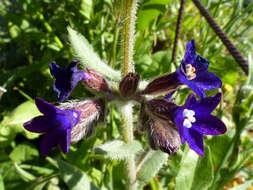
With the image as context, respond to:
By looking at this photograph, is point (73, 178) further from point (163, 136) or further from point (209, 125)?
point (209, 125)

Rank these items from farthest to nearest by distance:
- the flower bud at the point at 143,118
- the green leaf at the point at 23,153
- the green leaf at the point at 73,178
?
1. the green leaf at the point at 23,153
2. the green leaf at the point at 73,178
3. the flower bud at the point at 143,118

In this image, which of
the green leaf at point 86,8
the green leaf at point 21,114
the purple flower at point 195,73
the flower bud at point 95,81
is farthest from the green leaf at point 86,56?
the green leaf at point 86,8

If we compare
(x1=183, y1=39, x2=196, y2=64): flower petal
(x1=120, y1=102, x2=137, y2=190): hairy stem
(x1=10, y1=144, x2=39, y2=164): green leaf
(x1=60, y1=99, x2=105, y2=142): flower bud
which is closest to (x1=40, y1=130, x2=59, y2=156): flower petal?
(x1=60, y1=99, x2=105, y2=142): flower bud

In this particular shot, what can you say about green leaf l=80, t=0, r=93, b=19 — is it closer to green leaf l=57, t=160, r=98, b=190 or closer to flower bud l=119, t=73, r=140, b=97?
flower bud l=119, t=73, r=140, b=97

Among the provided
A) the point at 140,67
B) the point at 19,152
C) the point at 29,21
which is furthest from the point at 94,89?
the point at 29,21

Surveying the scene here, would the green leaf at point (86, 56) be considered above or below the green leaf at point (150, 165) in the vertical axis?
above

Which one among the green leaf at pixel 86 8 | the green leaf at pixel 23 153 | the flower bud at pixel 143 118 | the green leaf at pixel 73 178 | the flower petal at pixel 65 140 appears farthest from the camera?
the green leaf at pixel 86 8

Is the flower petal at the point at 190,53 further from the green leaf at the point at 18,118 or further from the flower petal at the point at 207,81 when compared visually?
the green leaf at the point at 18,118

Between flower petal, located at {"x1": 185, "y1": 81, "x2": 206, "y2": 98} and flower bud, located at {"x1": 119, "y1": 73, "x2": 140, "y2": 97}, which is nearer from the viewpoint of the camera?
flower petal, located at {"x1": 185, "y1": 81, "x2": 206, "y2": 98}
